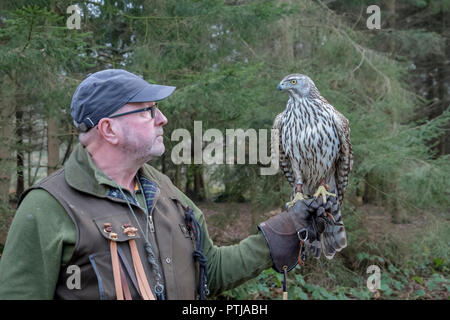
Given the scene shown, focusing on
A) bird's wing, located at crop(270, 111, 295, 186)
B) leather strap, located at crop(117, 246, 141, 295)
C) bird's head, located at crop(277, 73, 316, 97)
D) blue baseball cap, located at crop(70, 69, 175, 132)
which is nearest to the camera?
leather strap, located at crop(117, 246, 141, 295)

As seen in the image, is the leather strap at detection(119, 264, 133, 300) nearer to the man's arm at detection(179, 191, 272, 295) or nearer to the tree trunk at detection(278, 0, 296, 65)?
the man's arm at detection(179, 191, 272, 295)

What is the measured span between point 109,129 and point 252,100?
327 cm

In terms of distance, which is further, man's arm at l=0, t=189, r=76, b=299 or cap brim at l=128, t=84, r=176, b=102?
cap brim at l=128, t=84, r=176, b=102

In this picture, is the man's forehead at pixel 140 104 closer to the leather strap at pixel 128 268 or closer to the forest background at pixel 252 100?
the leather strap at pixel 128 268

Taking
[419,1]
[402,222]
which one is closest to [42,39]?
[402,222]

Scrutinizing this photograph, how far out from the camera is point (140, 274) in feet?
5.91

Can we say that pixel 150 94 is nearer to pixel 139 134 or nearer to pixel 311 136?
pixel 139 134

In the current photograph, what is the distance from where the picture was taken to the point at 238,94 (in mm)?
4789

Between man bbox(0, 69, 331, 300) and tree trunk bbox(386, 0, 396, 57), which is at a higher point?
tree trunk bbox(386, 0, 396, 57)

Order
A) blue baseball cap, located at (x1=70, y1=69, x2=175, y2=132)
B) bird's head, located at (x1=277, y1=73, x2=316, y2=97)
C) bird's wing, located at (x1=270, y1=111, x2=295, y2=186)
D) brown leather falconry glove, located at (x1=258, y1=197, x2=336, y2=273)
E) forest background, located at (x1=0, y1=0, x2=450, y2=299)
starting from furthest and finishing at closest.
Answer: forest background, located at (x1=0, y1=0, x2=450, y2=299)
bird's wing, located at (x1=270, y1=111, x2=295, y2=186)
bird's head, located at (x1=277, y1=73, x2=316, y2=97)
brown leather falconry glove, located at (x1=258, y1=197, x2=336, y2=273)
blue baseball cap, located at (x1=70, y1=69, x2=175, y2=132)

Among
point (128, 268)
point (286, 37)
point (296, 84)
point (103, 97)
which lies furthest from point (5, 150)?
point (286, 37)

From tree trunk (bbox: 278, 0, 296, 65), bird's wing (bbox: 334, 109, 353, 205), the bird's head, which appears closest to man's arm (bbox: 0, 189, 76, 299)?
the bird's head

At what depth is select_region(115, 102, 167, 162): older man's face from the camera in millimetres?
1950

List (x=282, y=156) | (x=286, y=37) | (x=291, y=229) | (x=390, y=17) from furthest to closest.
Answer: (x=390, y=17) → (x=286, y=37) → (x=282, y=156) → (x=291, y=229)
